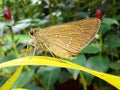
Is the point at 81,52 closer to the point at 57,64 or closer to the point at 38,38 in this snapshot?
the point at 38,38

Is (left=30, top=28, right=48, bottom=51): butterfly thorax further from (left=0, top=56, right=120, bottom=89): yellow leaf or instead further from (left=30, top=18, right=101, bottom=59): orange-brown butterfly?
(left=0, top=56, right=120, bottom=89): yellow leaf

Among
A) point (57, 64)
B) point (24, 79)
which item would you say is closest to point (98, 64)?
point (24, 79)

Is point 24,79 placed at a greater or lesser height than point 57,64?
lesser

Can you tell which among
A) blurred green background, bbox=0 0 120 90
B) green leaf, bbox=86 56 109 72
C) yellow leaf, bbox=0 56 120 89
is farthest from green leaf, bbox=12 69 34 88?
yellow leaf, bbox=0 56 120 89

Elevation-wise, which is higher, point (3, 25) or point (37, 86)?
point (3, 25)

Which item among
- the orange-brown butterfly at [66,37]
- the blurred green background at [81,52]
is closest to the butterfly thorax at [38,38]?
the orange-brown butterfly at [66,37]

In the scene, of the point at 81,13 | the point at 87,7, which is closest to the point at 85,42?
the point at 81,13

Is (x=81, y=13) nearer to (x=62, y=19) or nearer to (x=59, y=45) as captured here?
(x=62, y=19)
